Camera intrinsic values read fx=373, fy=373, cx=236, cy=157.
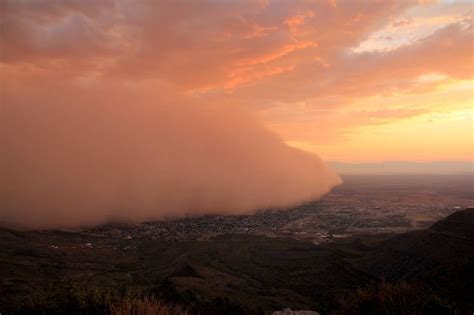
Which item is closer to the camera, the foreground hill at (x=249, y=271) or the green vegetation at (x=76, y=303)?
the green vegetation at (x=76, y=303)

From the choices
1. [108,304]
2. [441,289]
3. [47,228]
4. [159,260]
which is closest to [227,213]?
[47,228]

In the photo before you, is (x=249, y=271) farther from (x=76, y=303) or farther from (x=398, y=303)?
(x=76, y=303)

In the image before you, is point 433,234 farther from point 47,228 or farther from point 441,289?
point 47,228

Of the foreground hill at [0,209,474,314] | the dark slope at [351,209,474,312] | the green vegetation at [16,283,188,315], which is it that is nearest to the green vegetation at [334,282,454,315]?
the foreground hill at [0,209,474,314]

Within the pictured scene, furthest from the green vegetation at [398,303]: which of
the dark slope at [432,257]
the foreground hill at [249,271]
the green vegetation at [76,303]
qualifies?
the dark slope at [432,257]

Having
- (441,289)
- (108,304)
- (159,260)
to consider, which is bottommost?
(159,260)

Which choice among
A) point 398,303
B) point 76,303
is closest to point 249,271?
point 398,303

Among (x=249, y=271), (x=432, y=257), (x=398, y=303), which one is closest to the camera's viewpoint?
(x=398, y=303)

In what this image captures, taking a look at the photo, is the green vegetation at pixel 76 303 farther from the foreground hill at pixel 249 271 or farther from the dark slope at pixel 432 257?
the dark slope at pixel 432 257
